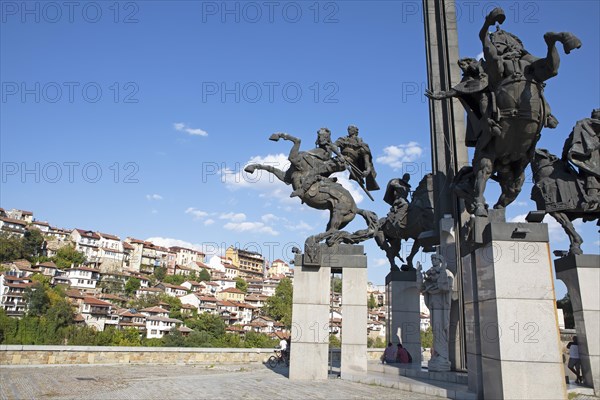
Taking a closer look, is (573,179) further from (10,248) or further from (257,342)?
(10,248)

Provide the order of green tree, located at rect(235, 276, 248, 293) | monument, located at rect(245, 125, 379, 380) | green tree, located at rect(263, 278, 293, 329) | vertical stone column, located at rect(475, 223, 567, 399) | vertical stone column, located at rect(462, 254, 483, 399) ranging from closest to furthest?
vertical stone column, located at rect(475, 223, 567, 399) → vertical stone column, located at rect(462, 254, 483, 399) → monument, located at rect(245, 125, 379, 380) → green tree, located at rect(263, 278, 293, 329) → green tree, located at rect(235, 276, 248, 293)

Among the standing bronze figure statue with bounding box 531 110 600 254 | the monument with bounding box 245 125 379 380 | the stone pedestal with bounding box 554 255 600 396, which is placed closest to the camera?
the stone pedestal with bounding box 554 255 600 396

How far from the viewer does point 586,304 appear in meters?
8.80

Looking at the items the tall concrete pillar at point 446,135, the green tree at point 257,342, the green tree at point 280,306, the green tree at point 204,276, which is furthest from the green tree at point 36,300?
the tall concrete pillar at point 446,135

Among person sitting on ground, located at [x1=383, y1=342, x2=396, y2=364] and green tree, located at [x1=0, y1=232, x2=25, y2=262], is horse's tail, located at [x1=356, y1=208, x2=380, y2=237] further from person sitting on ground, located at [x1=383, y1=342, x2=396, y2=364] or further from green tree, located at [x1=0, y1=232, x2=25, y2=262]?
green tree, located at [x1=0, y1=232, x2=25, y2=262]

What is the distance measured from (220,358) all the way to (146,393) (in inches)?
398

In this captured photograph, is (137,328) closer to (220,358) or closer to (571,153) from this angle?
(220,358)

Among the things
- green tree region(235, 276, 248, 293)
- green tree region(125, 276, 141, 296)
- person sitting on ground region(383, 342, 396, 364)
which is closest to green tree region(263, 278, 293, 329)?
green tree region(235, 276, 248, 293)

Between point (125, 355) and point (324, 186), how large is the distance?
34.2ft

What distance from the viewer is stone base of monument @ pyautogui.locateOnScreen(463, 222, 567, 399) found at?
589 centimetres

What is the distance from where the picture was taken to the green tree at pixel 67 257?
88.2 meters

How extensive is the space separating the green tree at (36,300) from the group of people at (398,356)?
63984 mm

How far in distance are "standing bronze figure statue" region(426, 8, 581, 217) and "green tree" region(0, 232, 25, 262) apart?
94732 mm

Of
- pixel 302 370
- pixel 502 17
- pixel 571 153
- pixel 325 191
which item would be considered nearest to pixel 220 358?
pixel 302 370
